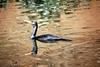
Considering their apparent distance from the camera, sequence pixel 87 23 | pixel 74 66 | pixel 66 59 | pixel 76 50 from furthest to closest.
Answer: pixel 87 23 → pixel 76 50 → pixel 66 59 → pixel 74 66

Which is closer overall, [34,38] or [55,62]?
[55,62]

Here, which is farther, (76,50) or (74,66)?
(76,50)

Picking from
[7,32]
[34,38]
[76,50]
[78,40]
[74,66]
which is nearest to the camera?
[74,66]

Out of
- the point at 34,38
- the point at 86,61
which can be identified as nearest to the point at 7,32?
the point at 34,38

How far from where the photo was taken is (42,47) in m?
13.7

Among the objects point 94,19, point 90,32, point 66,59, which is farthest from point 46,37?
point 94,19

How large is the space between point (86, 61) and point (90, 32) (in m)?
3.97

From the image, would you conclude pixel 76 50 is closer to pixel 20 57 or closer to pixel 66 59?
pixel 66 59

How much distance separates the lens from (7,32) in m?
16.8

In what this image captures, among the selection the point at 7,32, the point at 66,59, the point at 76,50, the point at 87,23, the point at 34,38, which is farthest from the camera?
the point at 87,23

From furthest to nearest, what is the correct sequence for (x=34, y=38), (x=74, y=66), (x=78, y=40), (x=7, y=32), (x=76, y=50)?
(x=7, y=32) < (x=34, y=38) < (x=78, y=40) < (x=76, y=50) < (x=74, y=66)

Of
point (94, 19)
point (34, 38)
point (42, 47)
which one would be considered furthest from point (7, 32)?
point (94, 19)

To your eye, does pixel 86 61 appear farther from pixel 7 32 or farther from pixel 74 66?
pixel 7 32

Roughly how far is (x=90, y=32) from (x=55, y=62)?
162 inches
